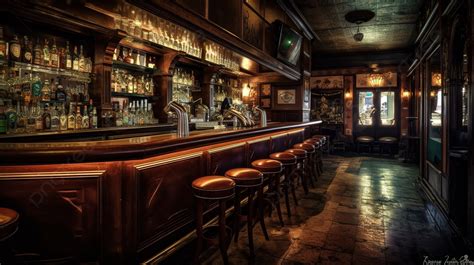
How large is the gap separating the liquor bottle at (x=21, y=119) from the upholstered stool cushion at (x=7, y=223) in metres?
1.86

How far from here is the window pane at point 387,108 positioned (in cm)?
1021

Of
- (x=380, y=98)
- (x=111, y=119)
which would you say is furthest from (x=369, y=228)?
(x=380, y=98)

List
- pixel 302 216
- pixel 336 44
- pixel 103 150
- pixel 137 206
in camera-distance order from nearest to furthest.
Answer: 1. pixel 103 150
2. pixel 137 206
3. pixel 302 216
4. pixel 336 44

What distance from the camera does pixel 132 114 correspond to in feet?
14.8

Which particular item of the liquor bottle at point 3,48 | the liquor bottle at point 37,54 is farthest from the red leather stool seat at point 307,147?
the liquor bottle at point 3,48

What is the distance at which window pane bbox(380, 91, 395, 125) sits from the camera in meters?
10.2

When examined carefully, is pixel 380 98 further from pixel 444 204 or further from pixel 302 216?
pixel 302 216

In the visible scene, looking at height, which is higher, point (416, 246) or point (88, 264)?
point (88, 264)

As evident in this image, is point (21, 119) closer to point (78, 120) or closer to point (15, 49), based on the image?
point (78, 120)

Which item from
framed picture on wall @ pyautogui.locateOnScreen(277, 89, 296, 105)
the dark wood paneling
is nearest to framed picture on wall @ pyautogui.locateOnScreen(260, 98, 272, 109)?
framed picture on wall @ pyautogui.locateOnScreen(277, 89, 296, 105)

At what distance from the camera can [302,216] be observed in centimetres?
371

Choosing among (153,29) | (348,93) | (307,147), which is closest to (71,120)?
(153,29)

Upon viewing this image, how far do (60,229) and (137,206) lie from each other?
1.67 ft

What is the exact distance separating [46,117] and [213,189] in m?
2.45
